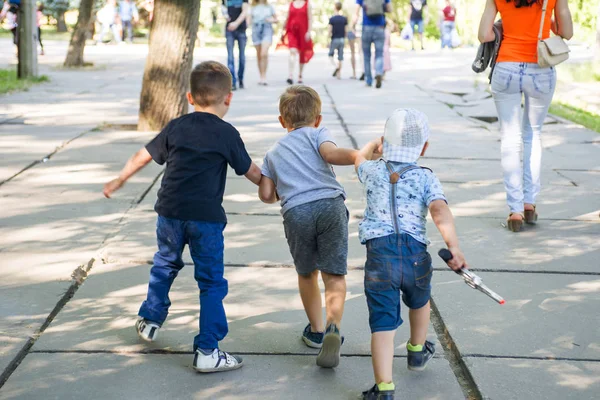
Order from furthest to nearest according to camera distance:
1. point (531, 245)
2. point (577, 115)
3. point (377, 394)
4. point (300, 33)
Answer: point (300, 33), point (577, 115), point (531, 245), point (377, 394)

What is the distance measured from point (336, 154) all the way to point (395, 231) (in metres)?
0.47

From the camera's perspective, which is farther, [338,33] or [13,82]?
[338,33]

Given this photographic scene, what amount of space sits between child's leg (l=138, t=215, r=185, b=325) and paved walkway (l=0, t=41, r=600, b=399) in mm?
184

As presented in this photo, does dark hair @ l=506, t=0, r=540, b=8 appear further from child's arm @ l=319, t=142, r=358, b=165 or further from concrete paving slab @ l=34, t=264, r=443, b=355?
child's arm @ l=319, t=142, r=358, b=165

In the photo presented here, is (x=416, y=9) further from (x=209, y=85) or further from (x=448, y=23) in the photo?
(x=209, y=85)

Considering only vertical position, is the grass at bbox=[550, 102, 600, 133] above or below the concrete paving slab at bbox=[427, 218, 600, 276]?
above

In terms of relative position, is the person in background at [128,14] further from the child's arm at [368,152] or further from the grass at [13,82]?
the child's arm at [368,152]

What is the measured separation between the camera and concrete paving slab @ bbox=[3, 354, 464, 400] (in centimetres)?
354

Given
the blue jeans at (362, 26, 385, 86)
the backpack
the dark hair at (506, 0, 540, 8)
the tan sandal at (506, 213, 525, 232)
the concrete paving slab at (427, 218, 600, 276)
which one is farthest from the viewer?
the blue jeans at (362, 26, 385, 86)

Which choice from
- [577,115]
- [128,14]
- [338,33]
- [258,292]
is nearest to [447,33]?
[128,14]

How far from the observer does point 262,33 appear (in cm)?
1571

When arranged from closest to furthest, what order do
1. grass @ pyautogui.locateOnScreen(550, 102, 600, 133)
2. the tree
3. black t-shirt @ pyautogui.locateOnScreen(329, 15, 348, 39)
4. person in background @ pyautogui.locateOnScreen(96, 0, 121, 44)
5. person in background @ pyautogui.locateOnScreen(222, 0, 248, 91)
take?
grass @ pyautogui.locateOnScreen(550, 102, 600, 133) < person in background @ pyautogui.locateOnScreen(222, 0, 248, 91) < black t-shirt @ pyautogui.locateOnScreen(329, 15, 348, 39) < person in background @ pyautogui.locateOnScreen(96, 0, 121, 44) < the tree

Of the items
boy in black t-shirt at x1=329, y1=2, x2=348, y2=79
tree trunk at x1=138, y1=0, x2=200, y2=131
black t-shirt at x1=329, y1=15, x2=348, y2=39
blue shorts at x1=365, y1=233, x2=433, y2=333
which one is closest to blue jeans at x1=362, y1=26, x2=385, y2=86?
boy in black t-shirt at x1=329, y1=2, x2=348, y2=79

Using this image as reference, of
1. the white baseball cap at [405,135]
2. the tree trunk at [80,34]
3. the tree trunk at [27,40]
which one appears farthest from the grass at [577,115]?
the tree trunk at [80,34]
